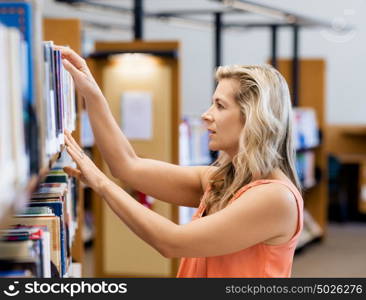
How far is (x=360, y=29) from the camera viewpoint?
9.47 m

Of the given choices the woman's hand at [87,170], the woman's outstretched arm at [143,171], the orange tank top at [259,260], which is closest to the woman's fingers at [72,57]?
the woman's outstretched arm at [143,171]

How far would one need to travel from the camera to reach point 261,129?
1.87m

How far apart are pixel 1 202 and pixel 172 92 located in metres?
3.80

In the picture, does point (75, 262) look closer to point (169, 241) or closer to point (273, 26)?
point (169, 241)

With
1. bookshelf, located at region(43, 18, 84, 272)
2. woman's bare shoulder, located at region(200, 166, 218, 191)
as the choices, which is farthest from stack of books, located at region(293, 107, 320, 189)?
woman's bare shoulder, located at region(200, 166, 218, 191)

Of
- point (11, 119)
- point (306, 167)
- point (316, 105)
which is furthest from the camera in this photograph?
point (316, 105)

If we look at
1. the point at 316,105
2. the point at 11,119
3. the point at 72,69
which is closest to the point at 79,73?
the point at 72,69

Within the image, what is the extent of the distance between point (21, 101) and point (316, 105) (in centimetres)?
651

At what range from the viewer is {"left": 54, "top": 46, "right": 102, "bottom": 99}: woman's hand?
2078 millimetres

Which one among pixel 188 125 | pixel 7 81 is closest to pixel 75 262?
pixel 7 81

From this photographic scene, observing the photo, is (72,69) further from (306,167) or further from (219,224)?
(306,167)

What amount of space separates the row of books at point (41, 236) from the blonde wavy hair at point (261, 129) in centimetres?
50

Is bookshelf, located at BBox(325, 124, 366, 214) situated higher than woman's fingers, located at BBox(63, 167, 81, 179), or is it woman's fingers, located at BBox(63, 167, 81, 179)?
woman's fingers, located at BBox(63, 167, 81, 179)

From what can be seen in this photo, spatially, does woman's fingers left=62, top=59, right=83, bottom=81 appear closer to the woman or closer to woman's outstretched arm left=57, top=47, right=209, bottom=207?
the woman
